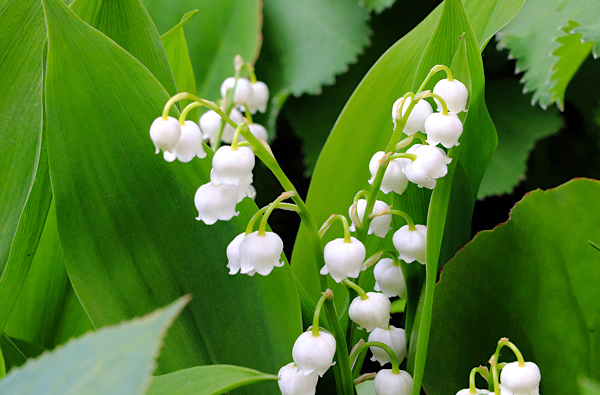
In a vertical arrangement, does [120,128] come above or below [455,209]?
above

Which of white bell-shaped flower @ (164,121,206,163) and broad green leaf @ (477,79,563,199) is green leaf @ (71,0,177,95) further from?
broad green leaf @ (477,79,563,199)

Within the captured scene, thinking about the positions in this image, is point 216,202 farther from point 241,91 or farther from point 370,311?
point 241,91

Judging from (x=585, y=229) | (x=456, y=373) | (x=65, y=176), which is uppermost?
(x=65, y=176)

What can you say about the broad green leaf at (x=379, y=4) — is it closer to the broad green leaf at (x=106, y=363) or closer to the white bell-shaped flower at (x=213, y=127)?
the white bell-shaped flower at (x=213, y=127)

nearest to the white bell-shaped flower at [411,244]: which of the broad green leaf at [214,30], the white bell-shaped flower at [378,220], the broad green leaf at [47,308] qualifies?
the white bell-shaped flower at [378,220]

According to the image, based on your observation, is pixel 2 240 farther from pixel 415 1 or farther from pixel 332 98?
pixel 415 1

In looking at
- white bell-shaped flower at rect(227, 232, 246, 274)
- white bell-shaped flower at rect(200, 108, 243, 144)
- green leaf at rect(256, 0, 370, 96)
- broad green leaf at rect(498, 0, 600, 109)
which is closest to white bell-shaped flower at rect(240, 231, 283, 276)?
white bell-shaped flower at rect(227, 232, 246, 274)

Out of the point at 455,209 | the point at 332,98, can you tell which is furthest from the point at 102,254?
the point at 332,98

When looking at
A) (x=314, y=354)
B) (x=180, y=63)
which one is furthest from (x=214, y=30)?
(x=314, y=354)
